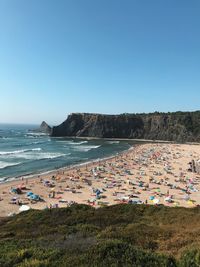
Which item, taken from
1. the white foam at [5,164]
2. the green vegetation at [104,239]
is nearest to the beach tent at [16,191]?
the green vegetation at [104,239]

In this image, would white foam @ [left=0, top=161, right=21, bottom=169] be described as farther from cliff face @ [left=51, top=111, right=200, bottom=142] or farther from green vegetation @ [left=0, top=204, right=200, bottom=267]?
cliff face @ [left=51, top=111, right=200, bottom=142]

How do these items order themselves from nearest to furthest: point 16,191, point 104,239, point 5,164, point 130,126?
point 104,239, point 16,191, point 5,164, point 130,126

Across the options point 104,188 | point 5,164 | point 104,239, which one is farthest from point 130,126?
point 104,239

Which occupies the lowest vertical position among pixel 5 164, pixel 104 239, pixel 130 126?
pixel 5 164

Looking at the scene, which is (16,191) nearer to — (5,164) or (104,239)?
(5,164)

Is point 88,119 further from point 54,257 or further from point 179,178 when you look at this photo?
point 54,257

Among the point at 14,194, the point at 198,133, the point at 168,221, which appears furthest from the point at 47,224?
the point at 198,133
